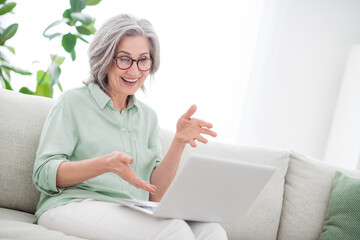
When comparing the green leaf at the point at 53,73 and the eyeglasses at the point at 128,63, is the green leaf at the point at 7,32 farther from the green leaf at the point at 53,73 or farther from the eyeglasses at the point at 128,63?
the eyeglasses at the point at 128,63

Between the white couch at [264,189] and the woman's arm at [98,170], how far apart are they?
0.29m

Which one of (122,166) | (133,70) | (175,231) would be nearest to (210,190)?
(175,231)

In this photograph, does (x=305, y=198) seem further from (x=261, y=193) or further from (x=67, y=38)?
(x=67, y=38)

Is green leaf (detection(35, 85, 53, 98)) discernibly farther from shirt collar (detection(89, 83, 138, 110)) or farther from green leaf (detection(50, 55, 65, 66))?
shirt collar (detection(89, 83, 138, 110))

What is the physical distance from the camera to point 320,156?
3818 mm

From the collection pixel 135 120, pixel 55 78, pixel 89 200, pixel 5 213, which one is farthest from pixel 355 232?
pixel 55 78

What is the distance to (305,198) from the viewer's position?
6.80 feet

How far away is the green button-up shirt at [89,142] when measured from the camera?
1425 mm

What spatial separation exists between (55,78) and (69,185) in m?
1.17

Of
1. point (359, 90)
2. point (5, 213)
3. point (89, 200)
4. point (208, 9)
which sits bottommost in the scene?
point (5, 213)

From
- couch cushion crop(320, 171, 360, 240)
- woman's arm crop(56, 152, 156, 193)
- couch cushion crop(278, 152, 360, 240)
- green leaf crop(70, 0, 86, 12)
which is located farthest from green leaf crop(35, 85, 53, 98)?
couch cushion crop(320, 171, 360, 240)

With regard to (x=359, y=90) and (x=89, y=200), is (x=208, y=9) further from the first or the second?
(x=89, y=200)

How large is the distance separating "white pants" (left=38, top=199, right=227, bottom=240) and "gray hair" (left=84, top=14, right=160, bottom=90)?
528mm

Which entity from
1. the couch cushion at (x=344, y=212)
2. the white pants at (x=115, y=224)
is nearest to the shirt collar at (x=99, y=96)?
the white pants at (x=115, y=224)
